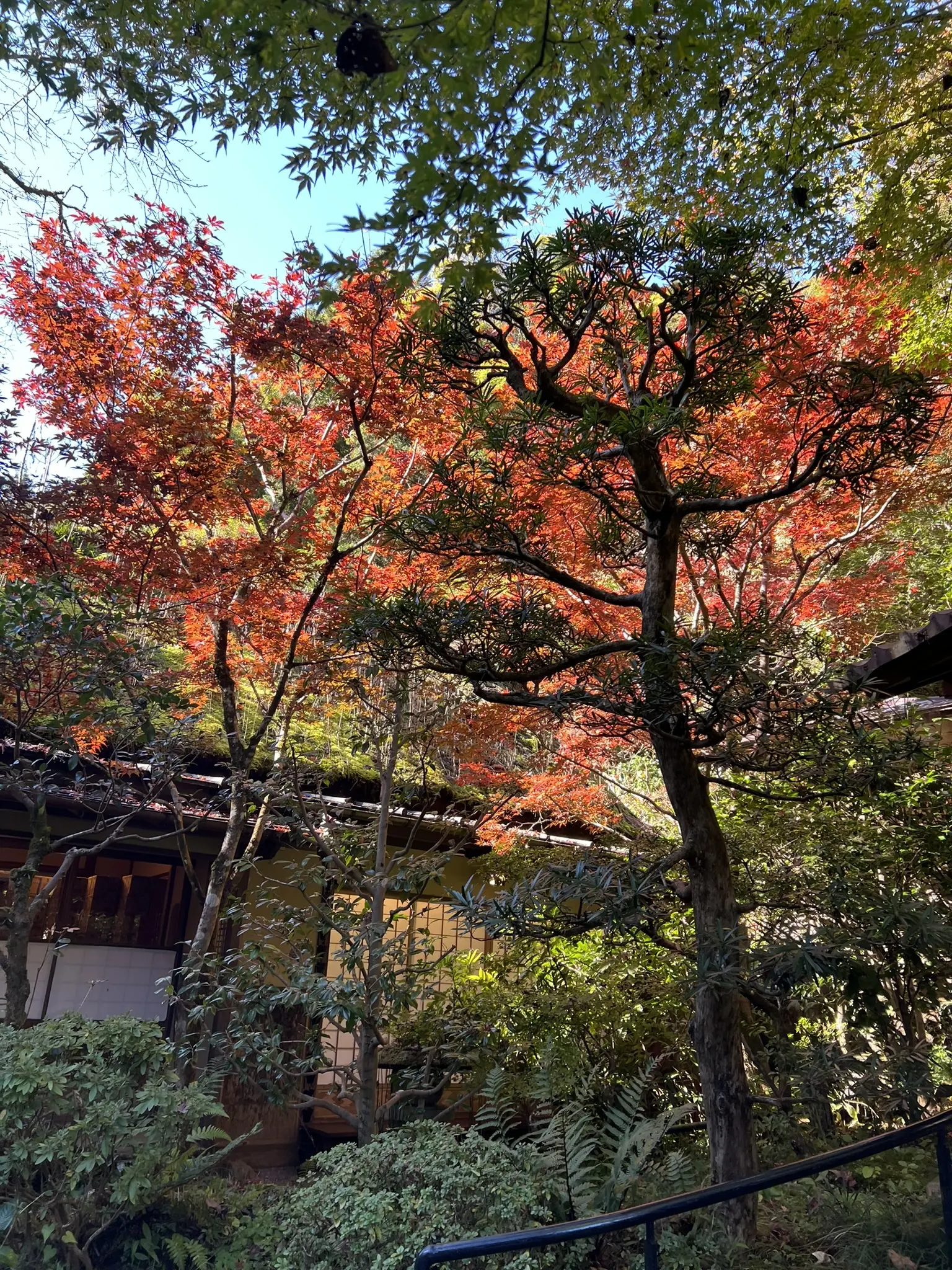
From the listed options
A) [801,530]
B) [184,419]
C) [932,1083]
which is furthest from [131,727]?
[801,530]

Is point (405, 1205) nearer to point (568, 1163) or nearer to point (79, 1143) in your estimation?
point (568, 1163)

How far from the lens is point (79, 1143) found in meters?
3.61

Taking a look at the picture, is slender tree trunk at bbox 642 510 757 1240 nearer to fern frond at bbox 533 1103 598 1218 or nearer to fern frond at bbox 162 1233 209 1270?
fern frond at bbox 533 1103 598 1218

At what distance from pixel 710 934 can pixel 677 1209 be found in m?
1.24

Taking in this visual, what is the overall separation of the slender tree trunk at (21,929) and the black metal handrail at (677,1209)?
3454mm

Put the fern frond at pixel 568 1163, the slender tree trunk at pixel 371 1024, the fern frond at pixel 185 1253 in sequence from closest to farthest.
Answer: the fern frond at pixel 185 1253 → the fern frond at pixel 568 1163 → the slender tree trunk at pixel 371 1024

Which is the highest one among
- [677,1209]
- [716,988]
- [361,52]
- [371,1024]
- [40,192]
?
[40,192]

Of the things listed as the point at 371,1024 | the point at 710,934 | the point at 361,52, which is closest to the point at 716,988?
the point at 710,934

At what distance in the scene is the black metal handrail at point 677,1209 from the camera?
1812mm

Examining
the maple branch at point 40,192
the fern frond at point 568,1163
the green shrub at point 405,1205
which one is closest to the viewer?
the green shrub at point 405,1205

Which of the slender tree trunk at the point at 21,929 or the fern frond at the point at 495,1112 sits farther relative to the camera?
the slender tree trunk at the point at 21,929

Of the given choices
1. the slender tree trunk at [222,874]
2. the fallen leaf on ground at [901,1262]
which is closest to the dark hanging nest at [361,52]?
the slender tree trunk at [222,874]

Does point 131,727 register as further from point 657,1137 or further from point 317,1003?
point 657,1137

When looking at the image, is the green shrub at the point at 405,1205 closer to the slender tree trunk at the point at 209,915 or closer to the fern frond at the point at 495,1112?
the fern frond at the point at 495,1112
